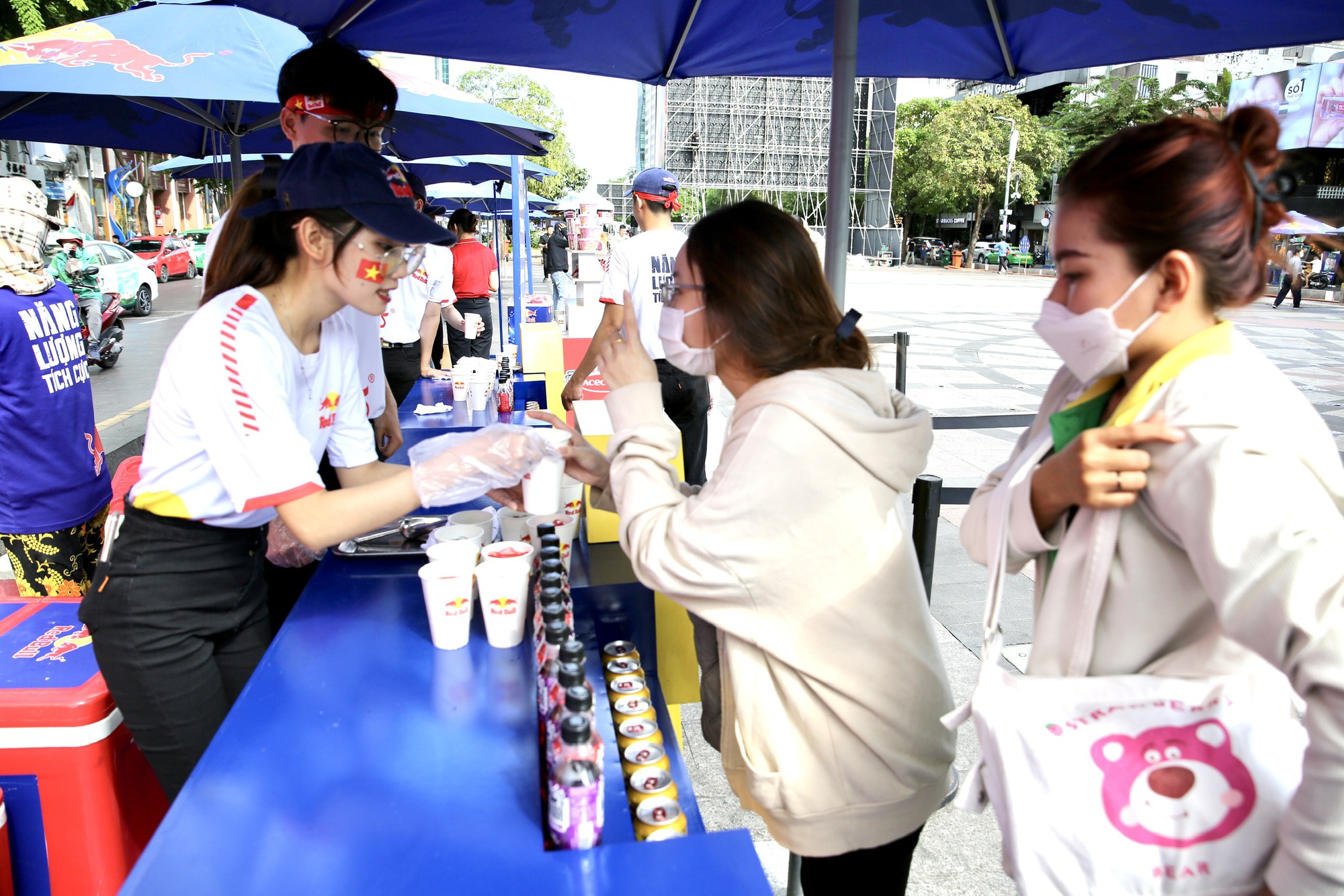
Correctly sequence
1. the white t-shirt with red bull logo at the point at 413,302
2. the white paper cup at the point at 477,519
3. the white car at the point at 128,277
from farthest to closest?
1. the white car at the point at 128,277
2. the white t-shirt with red bull logo at the point at 413,302
3. the white paper cup at the point at 477,519

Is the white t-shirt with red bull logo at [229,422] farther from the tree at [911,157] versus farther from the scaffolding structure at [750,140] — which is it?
the scaffolding structure at [750,140]

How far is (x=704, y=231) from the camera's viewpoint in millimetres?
1703

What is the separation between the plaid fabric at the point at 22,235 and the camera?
3195 mm

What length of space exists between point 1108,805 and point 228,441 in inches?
62.6

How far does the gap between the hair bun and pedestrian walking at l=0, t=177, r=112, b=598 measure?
380 cm

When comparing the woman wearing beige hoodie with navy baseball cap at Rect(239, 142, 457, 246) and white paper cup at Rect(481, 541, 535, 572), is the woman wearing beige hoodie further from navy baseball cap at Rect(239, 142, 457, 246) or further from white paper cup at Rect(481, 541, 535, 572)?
navy baseball cap at Rect(239, 142, 457, 246)

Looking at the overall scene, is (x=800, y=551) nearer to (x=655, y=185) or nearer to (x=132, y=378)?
(x=655, y=185)

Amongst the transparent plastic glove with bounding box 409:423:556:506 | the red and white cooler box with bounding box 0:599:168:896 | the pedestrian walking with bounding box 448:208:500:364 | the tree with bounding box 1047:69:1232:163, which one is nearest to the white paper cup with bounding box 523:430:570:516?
the transparent plastic glove with bounding box 409:423:556:506

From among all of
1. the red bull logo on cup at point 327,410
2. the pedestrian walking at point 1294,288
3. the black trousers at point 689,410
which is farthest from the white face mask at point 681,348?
the pedestrian walking at point 1294,288

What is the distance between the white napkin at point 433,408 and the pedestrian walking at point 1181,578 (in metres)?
3.60

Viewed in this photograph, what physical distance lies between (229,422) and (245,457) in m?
0.07

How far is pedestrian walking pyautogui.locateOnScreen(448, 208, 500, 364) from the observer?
29.2 ft

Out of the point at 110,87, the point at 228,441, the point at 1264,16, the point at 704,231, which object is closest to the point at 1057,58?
the point at 1264,16

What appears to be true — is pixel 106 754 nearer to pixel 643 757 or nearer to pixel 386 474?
pixel 386 474
